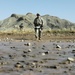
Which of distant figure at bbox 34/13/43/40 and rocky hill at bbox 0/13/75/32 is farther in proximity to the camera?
rocky hill at bbox 0/13/75/32

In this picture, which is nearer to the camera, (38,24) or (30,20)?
(38,24)

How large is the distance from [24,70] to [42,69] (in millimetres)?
531

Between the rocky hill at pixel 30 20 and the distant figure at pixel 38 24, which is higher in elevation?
the rocky hill at pixel 30 20

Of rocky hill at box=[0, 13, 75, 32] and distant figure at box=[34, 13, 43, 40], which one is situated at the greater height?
rocky hill at box=[0, 13, 75, 32]

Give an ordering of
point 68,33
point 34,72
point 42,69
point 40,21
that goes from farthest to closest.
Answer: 1. point 68,33
2. point 40,21
3. point 42,69
4. point 34,72

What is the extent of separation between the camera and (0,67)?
8.95 meters

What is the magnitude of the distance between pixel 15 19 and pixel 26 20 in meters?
14.1

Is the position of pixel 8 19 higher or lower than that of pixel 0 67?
higher

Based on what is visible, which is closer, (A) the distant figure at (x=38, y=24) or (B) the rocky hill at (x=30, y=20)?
(A) the distant figure at (x=38, y=24)

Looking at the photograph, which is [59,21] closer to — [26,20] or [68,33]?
[26,20]

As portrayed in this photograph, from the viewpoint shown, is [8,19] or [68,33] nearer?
[68,33]

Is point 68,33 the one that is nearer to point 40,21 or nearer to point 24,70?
point 40,21

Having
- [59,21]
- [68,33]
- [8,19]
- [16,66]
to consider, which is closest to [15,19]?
[8,19]

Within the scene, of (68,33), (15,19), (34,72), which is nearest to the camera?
(34,72)
